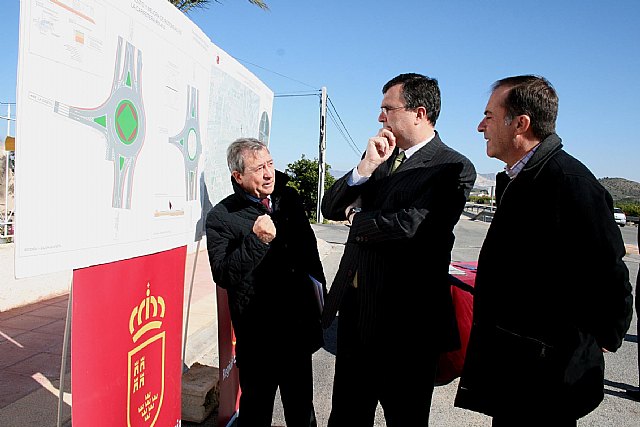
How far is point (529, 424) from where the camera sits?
183 cm

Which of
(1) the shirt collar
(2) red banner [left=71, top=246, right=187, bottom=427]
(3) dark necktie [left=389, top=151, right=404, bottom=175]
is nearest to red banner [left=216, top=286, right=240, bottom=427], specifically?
(2) red banner [left=71, top=246, right=187, bottom=427]

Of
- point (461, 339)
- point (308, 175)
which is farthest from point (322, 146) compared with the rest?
point (461, 339)

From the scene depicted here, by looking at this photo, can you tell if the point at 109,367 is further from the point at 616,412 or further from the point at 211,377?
the point at 616,412

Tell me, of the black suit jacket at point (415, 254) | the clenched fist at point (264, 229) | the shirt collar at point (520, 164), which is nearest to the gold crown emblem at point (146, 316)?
the clenched fist at point (264, 229)

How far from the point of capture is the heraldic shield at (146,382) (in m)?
2.15

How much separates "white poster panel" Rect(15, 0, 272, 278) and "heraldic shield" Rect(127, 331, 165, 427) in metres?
0.45

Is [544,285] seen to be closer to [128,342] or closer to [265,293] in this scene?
[265,293]

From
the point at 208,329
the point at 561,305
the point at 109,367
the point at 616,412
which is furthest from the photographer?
the point at 208,329

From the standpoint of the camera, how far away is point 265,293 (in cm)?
269


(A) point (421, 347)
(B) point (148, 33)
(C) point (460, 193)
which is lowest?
(A) point (421, 347)

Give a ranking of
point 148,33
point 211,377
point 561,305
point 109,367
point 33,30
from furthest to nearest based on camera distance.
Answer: point 211,377
point 148,33
point 109,367
point 561,305
point 33,30

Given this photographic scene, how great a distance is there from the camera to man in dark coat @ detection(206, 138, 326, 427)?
2.66m

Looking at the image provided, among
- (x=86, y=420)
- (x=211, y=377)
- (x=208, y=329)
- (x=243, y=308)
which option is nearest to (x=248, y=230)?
(x=243, y=308)

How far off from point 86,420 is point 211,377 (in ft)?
5.78
